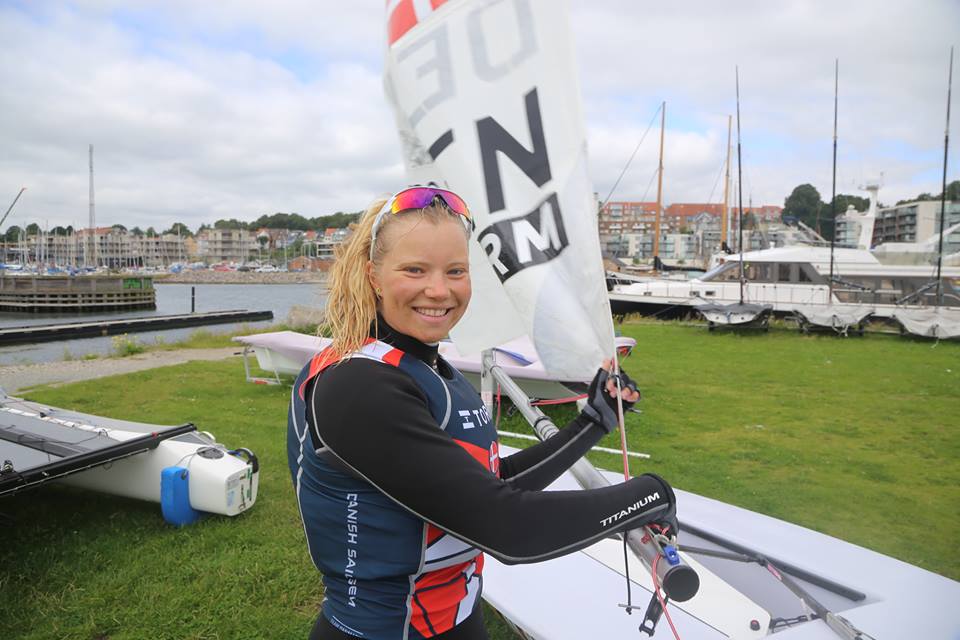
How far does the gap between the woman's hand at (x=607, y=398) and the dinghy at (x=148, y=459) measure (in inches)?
124

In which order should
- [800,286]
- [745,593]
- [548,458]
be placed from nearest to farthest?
1. [548,458]
2. [745,593]
3. [800,286]

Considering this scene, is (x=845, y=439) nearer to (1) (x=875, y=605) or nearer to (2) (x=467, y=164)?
(1) (x=875, y=605)

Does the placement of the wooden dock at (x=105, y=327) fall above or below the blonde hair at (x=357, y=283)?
below

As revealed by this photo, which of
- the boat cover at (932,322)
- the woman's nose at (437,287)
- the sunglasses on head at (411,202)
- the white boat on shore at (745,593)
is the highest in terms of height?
the sunglasses on head at (411,202)

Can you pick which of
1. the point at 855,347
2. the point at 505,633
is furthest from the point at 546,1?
the point at 855,347

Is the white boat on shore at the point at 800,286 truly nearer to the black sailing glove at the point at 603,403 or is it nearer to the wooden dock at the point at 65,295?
the black sailing glove at the point at 603,403

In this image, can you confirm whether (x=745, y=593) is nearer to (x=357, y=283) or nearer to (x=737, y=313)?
(x=357, y=283)

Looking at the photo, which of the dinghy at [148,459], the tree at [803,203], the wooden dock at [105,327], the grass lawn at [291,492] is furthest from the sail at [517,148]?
the tree at [803,203]

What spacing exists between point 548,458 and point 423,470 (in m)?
0.60

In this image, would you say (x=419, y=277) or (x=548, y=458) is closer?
(x=419, y=277)

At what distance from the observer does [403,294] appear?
3.79ft

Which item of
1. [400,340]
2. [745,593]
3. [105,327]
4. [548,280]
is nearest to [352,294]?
[400,340]

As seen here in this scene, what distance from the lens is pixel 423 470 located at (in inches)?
38.0

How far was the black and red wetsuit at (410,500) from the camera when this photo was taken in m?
0.98
